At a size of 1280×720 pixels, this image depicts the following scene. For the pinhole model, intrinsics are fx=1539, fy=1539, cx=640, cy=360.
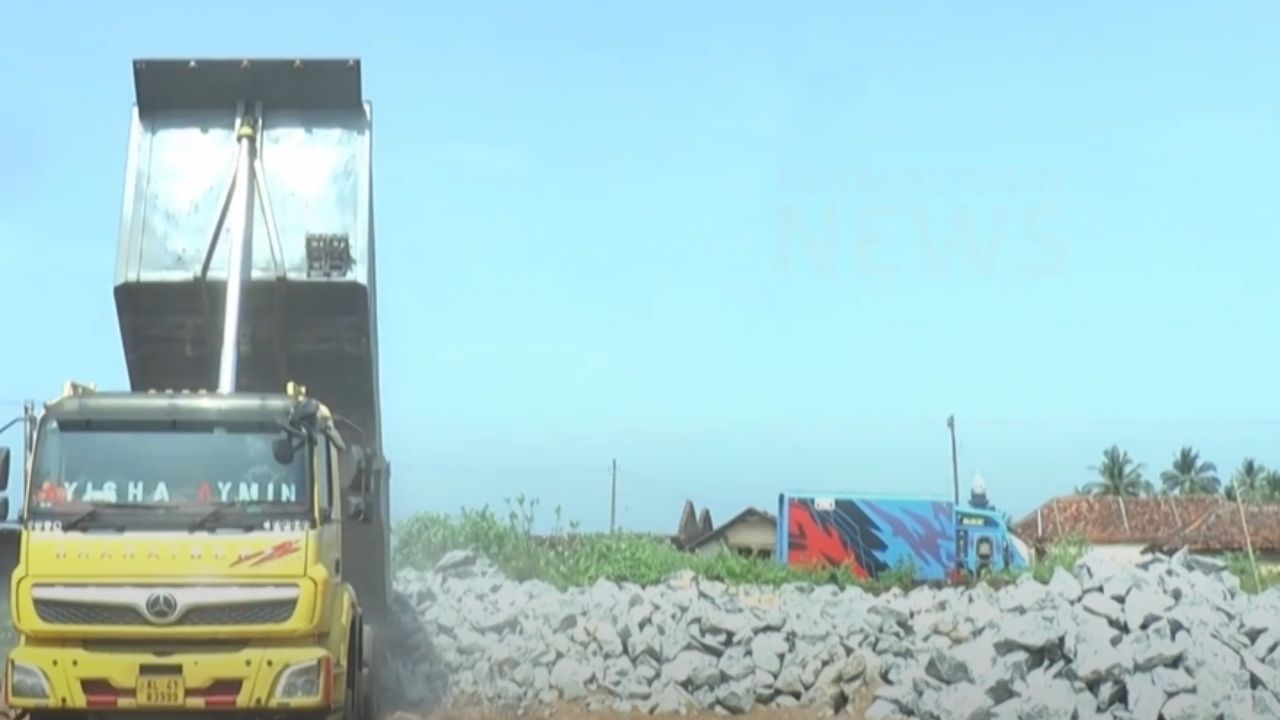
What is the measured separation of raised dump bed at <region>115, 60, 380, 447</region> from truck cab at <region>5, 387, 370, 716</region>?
2.16 metres

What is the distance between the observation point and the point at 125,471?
29.7 feet

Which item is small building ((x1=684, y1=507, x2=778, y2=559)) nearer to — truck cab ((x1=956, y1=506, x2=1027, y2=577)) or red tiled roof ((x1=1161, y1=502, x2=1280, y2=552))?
truck cab ((x1=956, y1=506, x2=1027, y2=577))

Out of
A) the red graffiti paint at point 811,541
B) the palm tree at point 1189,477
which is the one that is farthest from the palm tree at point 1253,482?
the red graffiti paint at point 811,541

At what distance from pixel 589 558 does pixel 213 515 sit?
56.9 ft

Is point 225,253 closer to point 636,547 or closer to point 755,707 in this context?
point 755,707

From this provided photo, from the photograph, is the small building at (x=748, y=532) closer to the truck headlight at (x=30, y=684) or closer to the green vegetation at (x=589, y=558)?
the green vegetation at (x=589, y=558)

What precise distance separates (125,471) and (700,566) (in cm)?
1860

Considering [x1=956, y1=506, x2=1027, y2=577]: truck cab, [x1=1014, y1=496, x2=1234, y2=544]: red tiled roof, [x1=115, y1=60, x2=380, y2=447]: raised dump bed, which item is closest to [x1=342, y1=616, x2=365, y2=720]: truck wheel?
[x1=115, y1=60, x2=380, y2=447]: raised dump bed

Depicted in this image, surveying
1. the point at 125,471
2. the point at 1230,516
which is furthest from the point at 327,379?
the point at 1230,516

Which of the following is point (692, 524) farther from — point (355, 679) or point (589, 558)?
point (355, 679)

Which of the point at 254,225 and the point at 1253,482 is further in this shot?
the point at 1253,482

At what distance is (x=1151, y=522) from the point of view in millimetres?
55781

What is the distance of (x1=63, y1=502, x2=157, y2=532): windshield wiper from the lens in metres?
8.80

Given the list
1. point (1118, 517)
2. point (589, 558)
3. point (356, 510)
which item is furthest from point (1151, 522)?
point (356, 510)
